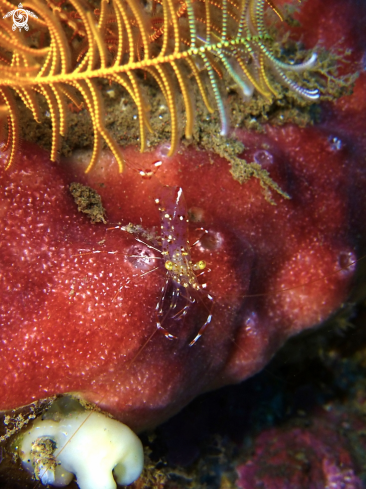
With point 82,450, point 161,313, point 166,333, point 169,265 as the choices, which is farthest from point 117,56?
point 82,450

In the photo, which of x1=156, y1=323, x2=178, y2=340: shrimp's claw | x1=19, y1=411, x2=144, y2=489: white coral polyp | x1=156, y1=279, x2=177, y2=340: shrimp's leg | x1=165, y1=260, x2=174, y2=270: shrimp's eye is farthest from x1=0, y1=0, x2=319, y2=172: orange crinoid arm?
x1=19, y1=411, x2=144, y2=489: white coral polyp

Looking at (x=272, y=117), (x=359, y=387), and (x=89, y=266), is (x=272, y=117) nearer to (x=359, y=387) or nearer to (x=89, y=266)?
(x=89, y=266)

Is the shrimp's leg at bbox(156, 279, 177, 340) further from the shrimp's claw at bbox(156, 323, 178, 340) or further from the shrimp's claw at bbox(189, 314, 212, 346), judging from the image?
the shrimp's claw at bbox(189, 314, 212, 346)

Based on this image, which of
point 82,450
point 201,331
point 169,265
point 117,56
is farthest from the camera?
point 201,331

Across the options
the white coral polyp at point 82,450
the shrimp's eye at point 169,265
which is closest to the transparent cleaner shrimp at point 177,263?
the shrimp's eye at point 169,265

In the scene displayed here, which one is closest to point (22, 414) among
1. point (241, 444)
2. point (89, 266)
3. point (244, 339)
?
point (89, 266)

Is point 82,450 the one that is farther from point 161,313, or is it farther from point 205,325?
point 205,325
